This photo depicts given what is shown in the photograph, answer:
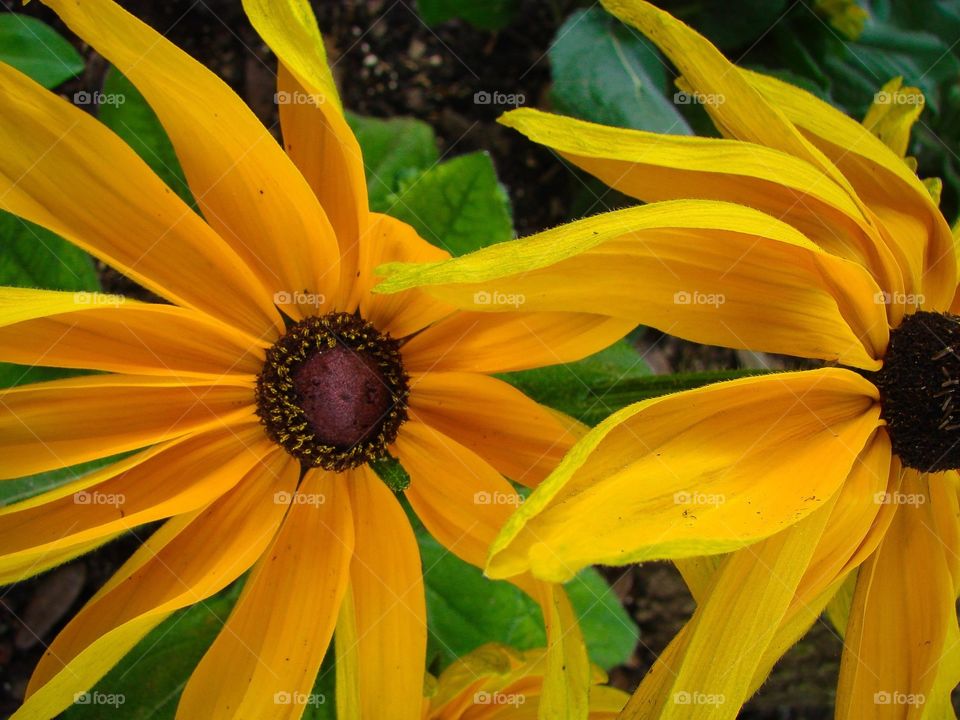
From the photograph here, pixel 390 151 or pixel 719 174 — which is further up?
pixel 390 151

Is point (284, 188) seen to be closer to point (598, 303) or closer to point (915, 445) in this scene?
point (598, 303)

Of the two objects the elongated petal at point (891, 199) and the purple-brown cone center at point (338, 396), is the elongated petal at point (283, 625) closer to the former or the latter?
the purple-brown cone center at point (338, 396)

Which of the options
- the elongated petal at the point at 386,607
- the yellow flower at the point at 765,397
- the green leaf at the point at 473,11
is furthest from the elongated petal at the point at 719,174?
the green leaf at the point at 473,11

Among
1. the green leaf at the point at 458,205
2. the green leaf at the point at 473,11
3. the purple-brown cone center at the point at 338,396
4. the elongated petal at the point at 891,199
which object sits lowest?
the purple-brown cone center at the point at 338,396

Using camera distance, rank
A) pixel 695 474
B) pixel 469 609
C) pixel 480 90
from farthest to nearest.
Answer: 1. pixel 480 90
2. pixel 469 609
3. pixel 695 474

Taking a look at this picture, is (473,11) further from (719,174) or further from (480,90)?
(719,174)

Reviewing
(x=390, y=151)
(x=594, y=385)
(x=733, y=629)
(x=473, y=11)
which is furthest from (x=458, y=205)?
(x=733, y=629)
